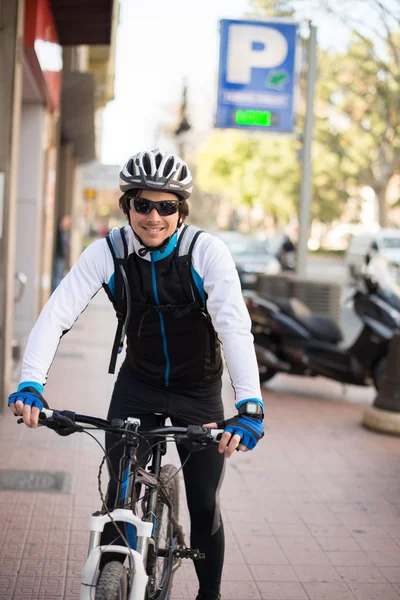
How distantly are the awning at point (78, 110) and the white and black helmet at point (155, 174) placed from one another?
46.3ft

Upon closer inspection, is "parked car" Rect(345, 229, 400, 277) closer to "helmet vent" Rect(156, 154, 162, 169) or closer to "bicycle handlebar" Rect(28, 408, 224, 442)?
"helmet vent" Rect(156, 154, 162, 169)

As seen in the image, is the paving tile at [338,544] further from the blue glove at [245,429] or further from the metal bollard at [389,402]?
the metal bollard at [389,402]

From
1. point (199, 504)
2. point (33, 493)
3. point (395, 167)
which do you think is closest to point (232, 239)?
point (395, 167)

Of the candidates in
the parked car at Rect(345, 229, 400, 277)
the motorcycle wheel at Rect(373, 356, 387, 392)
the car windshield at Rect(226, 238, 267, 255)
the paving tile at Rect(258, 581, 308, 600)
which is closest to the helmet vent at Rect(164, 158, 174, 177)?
the paving tile at Rect(258, 581, 308, 600)

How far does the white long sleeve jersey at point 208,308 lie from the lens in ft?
10.9

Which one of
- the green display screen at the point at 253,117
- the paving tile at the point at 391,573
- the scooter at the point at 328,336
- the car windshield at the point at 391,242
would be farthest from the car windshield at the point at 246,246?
the paving tile at the point at 391,573

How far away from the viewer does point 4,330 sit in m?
8.56

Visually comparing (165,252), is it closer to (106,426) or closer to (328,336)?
(106,426)

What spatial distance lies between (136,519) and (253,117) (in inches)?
529

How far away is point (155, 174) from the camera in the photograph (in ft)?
11.1

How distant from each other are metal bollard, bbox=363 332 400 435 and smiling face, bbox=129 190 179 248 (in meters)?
5.41

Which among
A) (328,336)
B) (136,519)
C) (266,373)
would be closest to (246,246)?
(266,373)

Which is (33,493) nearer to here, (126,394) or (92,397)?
(126,394)

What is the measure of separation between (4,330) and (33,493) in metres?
2.77
